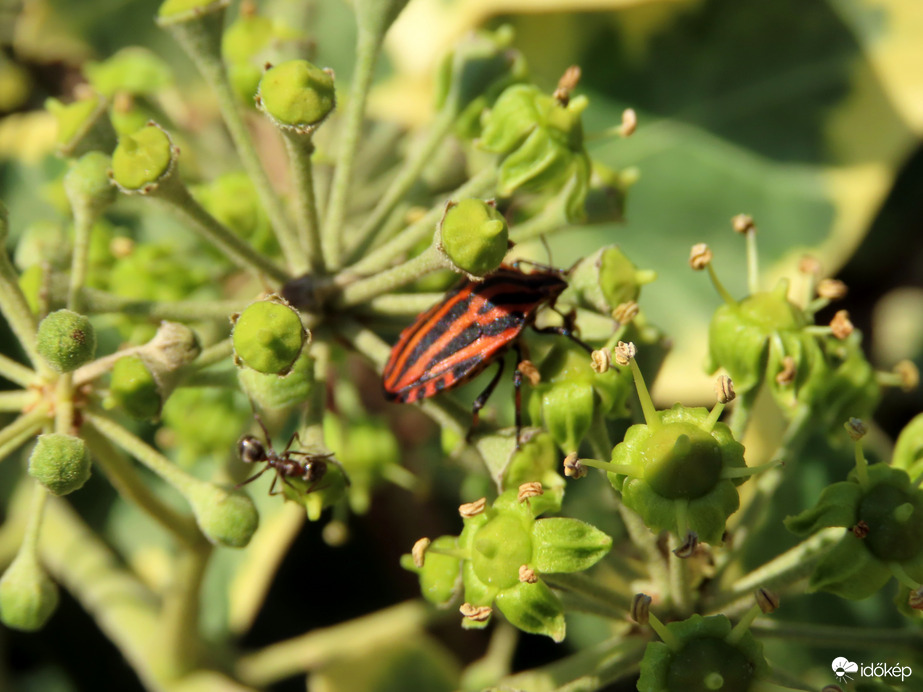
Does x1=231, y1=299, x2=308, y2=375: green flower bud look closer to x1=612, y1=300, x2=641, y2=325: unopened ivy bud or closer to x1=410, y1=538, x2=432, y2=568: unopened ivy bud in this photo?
x1=410, y1=538, x2=432, y2=568: unopened ivy bud

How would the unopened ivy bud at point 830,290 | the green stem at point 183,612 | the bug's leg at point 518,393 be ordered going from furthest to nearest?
the green stem at point 183,612 < the unopened ivy bud at point 830,290 < the bug's leg at point 518,393

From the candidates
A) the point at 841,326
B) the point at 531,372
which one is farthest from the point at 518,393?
the point at 841,326

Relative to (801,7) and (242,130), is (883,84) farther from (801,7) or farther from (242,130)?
(242,130)

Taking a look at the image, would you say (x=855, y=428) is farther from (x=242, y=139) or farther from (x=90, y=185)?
(x=90, y=185)

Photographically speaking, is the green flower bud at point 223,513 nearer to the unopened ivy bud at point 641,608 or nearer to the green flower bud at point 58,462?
the green flower bud at point 58,462

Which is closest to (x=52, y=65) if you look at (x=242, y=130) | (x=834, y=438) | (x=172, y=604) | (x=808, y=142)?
(x=242, y=130)

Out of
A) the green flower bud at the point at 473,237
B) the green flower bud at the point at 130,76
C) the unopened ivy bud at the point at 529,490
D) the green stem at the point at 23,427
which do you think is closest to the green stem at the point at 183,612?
the green stem at the point at 23,427

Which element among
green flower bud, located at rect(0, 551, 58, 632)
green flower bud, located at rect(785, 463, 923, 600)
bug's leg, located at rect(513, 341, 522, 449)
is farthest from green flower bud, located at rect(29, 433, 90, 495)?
green flower bud, located at rect(785, 463, 923, 600)
